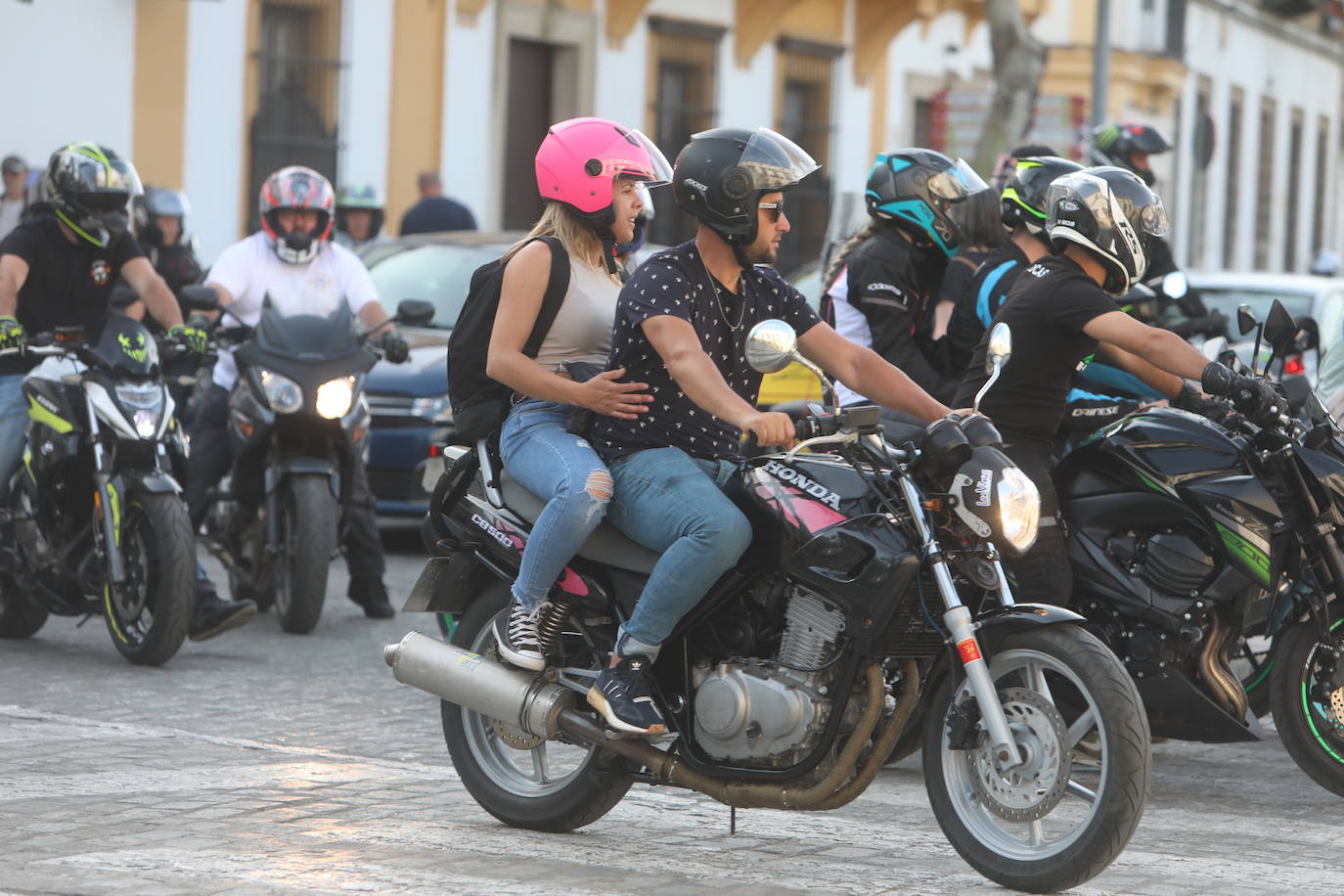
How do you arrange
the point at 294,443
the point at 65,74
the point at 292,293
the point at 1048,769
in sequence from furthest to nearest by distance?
the point at 65,74, the point at 292,293, the point at 294,443, the point at 1048,769

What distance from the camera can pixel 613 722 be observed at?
5680 mm

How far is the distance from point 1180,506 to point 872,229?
6.35 feet

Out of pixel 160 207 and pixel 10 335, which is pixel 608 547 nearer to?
pixel 10 335

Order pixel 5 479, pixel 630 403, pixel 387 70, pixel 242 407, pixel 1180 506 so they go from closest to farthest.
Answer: pixel 630 403, pixel 1180 506, pixel 5 479, pixel 242 407, pixel 387 70

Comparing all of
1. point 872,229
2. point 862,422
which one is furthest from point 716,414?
point 872,229

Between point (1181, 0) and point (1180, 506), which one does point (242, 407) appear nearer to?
point (1180, 506)

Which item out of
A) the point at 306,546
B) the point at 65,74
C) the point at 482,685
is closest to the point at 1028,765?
the point at 482,685

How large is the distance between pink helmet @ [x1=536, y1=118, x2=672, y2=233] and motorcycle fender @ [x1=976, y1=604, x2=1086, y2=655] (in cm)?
155

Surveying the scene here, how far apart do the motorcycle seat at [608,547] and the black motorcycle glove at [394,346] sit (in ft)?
13.6

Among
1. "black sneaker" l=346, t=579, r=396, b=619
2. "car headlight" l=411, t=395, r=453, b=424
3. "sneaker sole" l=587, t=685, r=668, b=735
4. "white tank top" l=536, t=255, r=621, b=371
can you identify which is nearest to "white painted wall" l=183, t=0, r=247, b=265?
"car headlight" l=411, t=395, r=453, b=424

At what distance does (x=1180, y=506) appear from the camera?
6.82m

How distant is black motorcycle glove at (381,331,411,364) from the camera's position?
1012cm

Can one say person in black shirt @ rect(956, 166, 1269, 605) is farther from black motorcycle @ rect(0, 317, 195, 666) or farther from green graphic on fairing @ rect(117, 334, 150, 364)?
green graphic on fairing @ rect(117, 334, 150, 364)

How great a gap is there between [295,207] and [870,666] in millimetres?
5652
